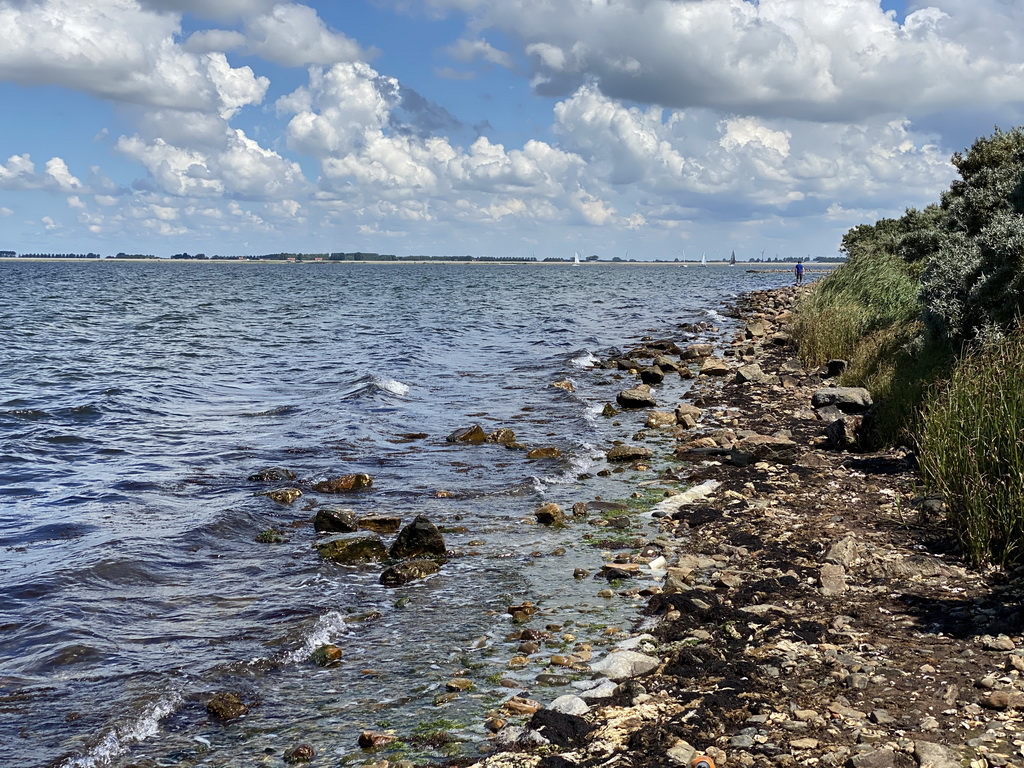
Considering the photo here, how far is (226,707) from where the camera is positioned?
702 centimetres

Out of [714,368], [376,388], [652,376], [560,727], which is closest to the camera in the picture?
[560,727]

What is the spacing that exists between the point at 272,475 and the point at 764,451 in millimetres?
8691

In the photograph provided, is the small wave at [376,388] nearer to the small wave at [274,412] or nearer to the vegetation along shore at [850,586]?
the small wave at [274,412]

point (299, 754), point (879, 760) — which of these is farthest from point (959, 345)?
point (299, 754)

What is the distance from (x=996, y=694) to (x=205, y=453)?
15.1 meters

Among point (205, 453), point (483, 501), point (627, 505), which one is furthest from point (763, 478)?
point (205, 453)

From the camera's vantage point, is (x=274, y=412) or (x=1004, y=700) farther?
(x=274, y=412)

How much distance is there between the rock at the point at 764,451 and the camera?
563 inches

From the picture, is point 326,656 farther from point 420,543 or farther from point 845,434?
point 845,434

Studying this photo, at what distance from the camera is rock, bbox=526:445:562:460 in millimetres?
16516

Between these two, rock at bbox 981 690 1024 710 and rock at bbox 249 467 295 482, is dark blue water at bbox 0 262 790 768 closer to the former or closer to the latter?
rock at bbox 249 467 295 482

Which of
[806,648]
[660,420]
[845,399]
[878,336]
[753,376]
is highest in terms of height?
[878,336]

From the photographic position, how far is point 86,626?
898cm

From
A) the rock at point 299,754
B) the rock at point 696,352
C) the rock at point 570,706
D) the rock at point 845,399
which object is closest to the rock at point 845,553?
the rock at point 570,706
